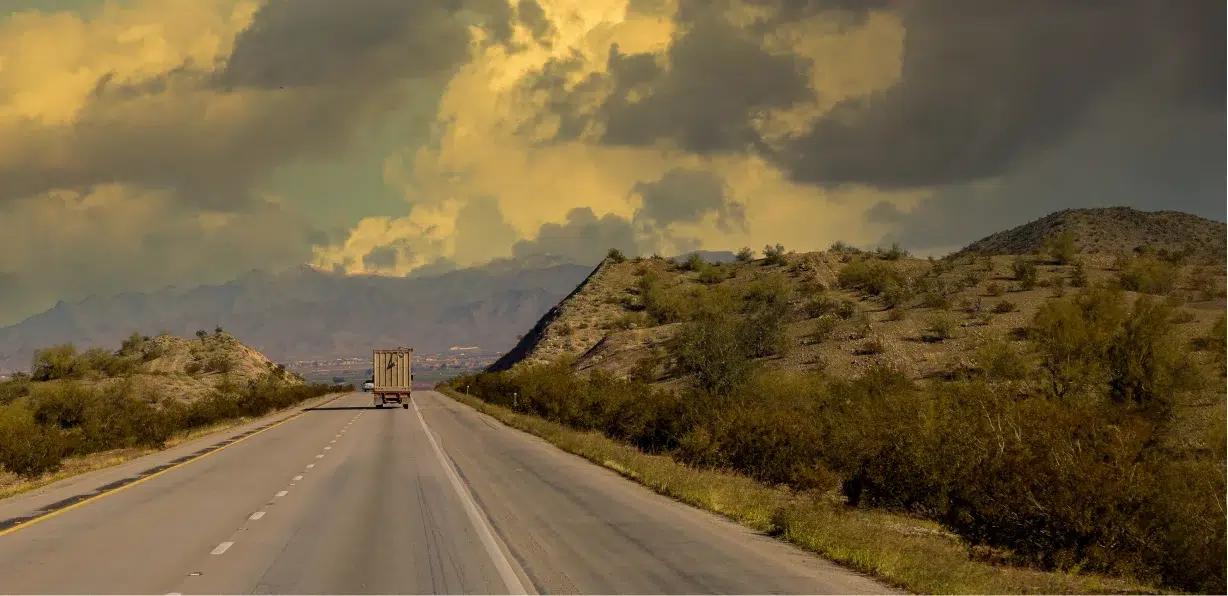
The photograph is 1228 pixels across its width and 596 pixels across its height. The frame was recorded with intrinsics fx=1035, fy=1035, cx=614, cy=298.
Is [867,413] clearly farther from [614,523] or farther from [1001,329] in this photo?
[1001,329]

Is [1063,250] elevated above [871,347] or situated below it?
above

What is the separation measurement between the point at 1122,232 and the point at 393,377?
8574 cm

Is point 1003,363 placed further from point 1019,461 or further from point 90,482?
point 90,482

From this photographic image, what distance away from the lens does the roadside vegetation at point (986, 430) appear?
49.0ft

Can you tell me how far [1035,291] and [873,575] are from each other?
2569 inches

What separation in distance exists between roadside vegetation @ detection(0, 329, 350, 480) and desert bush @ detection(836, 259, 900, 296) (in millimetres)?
50995

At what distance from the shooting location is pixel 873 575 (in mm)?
12172

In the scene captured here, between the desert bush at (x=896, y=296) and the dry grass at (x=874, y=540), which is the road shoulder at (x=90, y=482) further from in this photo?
the desert bush at (x=896, y=296)

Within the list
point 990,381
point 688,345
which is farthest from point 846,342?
point 990,381

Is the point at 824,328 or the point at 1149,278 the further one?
the point at 824,328

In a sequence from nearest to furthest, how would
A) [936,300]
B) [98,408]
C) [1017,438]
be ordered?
[1017,438]
[98,408]
[936,300]

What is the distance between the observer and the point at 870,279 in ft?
304

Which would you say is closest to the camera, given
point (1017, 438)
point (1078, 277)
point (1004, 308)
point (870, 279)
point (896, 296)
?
point (1017, 438)

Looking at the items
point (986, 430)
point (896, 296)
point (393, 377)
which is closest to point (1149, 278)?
point (896, 296)
